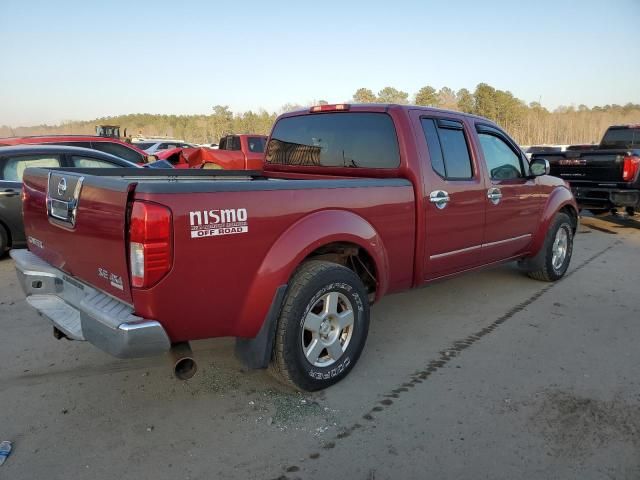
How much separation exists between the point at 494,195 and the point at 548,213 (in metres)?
1.33

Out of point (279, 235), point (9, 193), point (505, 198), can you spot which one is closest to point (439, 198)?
point (505, 198)

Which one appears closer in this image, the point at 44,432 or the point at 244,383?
the point at 44,432

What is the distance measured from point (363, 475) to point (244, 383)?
1189mm

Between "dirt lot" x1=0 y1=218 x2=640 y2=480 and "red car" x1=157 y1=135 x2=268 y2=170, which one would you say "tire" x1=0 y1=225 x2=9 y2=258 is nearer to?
"dirt lot" x1=0 y1=218 x2=640 y2=480

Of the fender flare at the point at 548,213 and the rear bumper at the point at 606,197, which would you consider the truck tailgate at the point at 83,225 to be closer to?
the fender flare at the point at 548,213

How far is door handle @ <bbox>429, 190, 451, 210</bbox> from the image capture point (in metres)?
3.84

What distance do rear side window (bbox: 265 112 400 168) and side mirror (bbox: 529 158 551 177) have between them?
2104mm

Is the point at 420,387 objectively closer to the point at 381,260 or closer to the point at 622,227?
the point at 381,260

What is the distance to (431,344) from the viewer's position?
4.02 meters

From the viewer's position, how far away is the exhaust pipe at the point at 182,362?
254 centimetres

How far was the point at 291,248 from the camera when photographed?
2844mm

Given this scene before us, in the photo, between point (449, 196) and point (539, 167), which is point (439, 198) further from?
point (539, 167)

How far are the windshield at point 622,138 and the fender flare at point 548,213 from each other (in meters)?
7.93

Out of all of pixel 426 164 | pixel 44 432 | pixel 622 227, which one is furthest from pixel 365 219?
pixel 622 227
